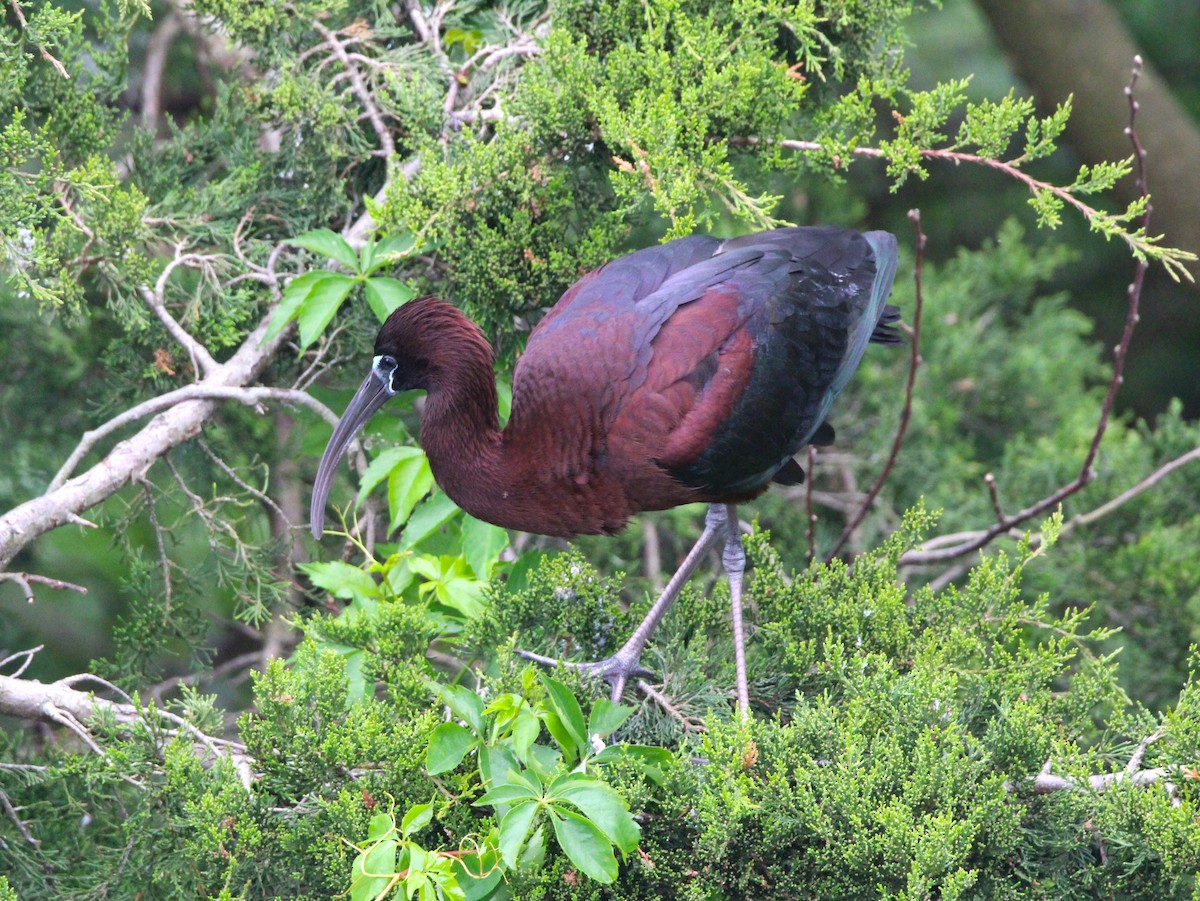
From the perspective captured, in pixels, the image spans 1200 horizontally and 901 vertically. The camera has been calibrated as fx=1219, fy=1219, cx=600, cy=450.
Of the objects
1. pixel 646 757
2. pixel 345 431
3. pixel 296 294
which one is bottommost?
pixel 646 757

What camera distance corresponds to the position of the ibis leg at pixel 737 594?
2.99 m

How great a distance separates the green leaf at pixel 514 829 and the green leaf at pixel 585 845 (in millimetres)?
20

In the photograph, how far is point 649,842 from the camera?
102 inches

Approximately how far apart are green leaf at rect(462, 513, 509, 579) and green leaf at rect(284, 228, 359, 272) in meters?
0.77

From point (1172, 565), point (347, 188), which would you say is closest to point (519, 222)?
point (347, 188)

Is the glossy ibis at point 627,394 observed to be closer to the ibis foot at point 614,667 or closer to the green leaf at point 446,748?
the ibis foot at point 614,667

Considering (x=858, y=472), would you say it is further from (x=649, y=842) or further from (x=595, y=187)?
(x=649, y=842)

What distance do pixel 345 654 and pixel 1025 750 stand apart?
5.22 feet

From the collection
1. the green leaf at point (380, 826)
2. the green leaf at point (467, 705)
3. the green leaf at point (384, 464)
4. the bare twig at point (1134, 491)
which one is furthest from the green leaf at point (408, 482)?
the bare twig at point (1134, 491)

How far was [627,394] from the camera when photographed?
3.14m

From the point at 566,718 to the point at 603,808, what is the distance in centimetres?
29

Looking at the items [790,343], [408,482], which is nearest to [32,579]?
[408,482]

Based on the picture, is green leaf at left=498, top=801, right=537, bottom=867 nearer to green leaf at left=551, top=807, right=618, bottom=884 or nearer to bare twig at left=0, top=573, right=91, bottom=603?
green leaf at left=551, top=807, right=618, bottom=884

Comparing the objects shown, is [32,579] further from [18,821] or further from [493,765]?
[493,765]
